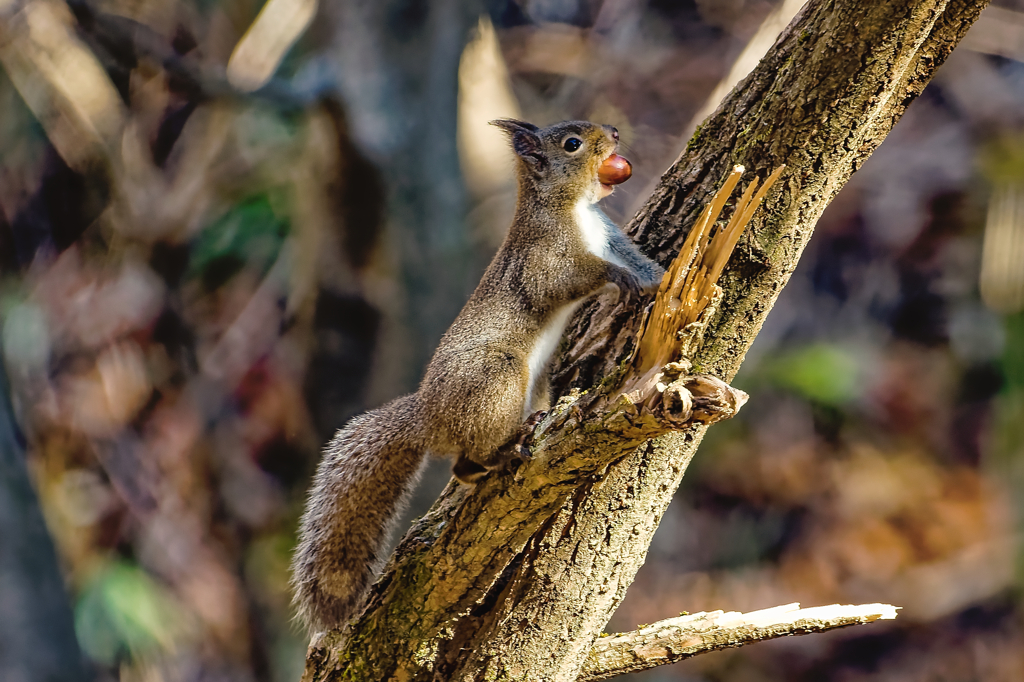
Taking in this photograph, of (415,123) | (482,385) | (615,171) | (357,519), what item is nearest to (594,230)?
(615,171)

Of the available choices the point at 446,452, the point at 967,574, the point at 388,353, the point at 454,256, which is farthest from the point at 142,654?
the point at 967,574

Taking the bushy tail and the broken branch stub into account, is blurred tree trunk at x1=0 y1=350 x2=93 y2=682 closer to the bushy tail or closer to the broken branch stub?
the bushy tail

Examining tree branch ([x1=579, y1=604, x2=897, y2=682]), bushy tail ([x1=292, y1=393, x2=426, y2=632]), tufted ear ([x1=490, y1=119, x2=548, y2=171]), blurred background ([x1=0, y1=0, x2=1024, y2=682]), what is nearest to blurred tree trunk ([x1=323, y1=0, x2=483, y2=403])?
blurred background ([x1=0, y1=0, x2=1024, y2=682])

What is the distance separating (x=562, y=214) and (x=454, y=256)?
4.55 ft

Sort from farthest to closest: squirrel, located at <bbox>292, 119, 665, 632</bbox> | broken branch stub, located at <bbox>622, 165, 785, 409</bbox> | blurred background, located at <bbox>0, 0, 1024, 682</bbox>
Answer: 1. blurred background, located at <bbox>0, 0, 1024, 682</bbox>
2. squirrel, located at <bbox>292, 119, 665, 632</bbox>
3. broken branch stub, located at <bbox>622, 165, 785, 409</bbox>

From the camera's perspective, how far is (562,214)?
1854 mm

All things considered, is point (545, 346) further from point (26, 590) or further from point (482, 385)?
point (26, 590)

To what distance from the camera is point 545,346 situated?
1.78m

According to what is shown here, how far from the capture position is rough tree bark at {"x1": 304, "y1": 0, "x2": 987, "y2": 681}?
1428 mm

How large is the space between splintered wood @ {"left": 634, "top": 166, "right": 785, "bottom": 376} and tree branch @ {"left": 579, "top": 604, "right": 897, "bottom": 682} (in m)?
0.75

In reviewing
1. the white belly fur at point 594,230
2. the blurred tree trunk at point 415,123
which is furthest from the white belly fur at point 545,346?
the blurred tree trunk at point 415,123

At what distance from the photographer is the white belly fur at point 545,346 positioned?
5.50ft

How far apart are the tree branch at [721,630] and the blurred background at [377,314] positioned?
1346mm

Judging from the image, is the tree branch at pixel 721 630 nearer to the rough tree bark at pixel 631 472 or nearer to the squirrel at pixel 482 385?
the rough tree bark at pixel 631 472
